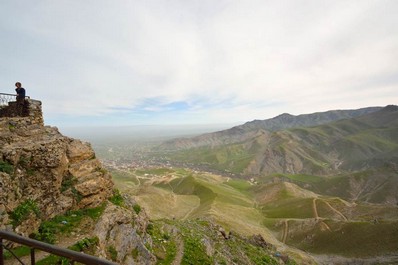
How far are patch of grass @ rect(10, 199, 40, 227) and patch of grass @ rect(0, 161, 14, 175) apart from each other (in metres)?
2.16

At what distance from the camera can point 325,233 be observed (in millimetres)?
80812

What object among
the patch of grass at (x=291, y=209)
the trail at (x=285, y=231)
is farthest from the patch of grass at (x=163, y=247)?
the patch of grass at (x=291, y=209)

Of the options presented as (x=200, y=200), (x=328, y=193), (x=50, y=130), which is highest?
(x=50, y=130)

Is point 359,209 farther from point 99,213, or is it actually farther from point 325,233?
point 99,213

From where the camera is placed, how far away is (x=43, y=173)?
62.2 feet

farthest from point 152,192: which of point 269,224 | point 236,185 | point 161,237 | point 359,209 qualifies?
point 161,237

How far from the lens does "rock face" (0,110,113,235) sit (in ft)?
54.7

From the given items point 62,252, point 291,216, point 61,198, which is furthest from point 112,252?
point 291,216

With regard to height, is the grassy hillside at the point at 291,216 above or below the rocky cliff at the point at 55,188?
below

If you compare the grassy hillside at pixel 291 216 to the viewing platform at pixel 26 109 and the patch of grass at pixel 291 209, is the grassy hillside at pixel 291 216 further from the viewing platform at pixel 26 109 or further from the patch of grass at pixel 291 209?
the viewing platform at pixel 26 109

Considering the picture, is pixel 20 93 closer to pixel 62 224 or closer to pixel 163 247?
pixel 62 224

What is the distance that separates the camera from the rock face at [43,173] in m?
16.7

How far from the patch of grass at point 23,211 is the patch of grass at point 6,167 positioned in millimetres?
2155

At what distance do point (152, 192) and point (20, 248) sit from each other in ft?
378
